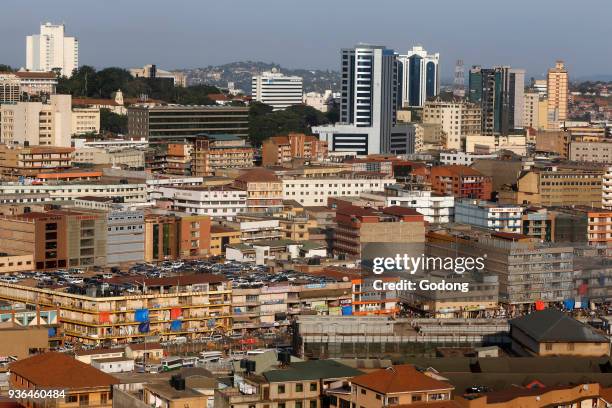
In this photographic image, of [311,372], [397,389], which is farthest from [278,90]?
[397,389]

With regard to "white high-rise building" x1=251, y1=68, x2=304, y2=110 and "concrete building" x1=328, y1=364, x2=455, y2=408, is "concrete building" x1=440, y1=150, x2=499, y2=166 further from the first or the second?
"concrete building" x1=328, y1=364, x2=455, y2=408

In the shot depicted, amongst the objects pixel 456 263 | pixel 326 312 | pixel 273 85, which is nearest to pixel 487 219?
pixel 456 263

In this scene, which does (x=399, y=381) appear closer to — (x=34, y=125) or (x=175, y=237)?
(x=175, y=237)

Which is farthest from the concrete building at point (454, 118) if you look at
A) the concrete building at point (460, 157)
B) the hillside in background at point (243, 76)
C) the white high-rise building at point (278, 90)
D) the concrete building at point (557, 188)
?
the hillside in background at point (243, 76)

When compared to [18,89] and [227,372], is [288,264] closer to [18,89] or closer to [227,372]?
[227,372]

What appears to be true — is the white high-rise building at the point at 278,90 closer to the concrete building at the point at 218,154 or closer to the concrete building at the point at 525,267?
the concrete building at the point at 218,154

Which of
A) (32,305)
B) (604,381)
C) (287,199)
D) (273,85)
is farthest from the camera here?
(273,85)

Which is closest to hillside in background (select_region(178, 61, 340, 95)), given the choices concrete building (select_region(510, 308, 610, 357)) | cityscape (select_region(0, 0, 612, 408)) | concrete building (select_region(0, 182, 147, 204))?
cityscape (select_region(0, 0, 612, 408))
